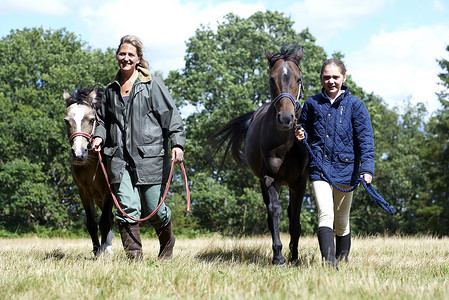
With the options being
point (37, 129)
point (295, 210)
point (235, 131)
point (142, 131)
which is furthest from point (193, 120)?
point (142, 131)

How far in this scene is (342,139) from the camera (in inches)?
187

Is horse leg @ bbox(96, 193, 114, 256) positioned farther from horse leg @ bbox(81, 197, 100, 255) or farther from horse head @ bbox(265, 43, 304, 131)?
horse head @ bbox(265, 43, 304, 131)

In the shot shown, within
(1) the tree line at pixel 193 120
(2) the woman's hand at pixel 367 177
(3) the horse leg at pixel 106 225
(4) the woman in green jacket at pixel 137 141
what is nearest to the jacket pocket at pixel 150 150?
(4) the woman in green jacket at pixel 137 141

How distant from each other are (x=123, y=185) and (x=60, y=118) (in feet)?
73.4

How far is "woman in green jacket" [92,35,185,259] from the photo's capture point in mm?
5055

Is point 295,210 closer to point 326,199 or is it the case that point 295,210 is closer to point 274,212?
point 274,212

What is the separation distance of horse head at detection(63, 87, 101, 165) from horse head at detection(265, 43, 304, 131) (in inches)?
87.9

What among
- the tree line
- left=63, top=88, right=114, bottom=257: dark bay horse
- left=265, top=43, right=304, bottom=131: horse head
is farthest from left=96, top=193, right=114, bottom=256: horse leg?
the tree line

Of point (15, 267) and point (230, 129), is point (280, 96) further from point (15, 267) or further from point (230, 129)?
point (230, 129)

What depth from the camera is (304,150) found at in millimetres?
5820

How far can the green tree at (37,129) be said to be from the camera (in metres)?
24.7

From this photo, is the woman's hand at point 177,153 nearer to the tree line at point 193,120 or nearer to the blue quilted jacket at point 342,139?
the blue quilted jacket at point 342,139

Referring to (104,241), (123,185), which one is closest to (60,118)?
(104,241)

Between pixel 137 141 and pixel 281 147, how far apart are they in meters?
1.71
